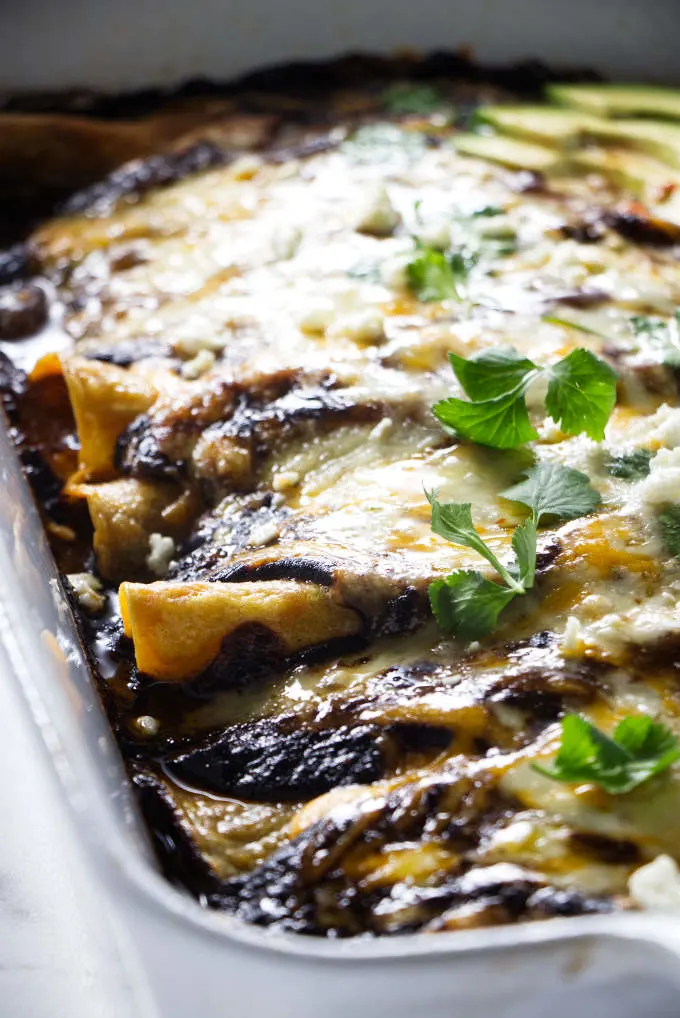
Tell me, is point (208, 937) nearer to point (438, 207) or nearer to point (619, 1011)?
point (619, 1011)

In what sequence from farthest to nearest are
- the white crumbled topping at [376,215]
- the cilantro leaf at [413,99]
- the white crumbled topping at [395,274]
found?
the cilantro leaf at [413,99], the white crumbled topping at [376,215], the white crumbled topping at [395,274]

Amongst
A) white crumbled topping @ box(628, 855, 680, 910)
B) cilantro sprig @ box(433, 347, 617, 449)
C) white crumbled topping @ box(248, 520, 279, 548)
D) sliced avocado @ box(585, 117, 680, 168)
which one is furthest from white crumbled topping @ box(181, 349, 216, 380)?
sliced avocado @ box(585, 117, 680, 168)

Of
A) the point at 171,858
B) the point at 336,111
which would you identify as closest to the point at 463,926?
the point at 171,858

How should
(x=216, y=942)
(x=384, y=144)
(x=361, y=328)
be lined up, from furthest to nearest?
(x=384, y=144) < (x=361, y=328) < (x=216, y=942)

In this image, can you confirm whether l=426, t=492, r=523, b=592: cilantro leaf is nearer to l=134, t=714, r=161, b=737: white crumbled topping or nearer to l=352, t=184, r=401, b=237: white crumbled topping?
l=134, t=714, r=161, b=737: white crumbled topping

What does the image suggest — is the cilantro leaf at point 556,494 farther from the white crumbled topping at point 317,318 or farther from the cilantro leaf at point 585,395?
the white crumbled topping at point 317,318

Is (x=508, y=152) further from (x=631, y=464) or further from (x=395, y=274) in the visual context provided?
(x=631, y=464)

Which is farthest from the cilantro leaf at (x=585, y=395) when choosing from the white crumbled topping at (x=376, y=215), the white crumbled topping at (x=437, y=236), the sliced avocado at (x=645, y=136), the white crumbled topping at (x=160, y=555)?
the sliced avocado at (x=645, y=136)

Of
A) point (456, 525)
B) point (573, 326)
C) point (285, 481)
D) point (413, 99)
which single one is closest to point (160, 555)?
point (285, 481)
